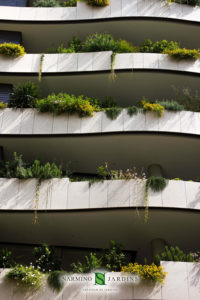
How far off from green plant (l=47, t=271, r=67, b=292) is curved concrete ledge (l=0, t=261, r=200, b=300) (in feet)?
0.39

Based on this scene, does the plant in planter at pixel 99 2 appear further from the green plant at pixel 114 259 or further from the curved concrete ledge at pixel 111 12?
the green plant at pixel 114 259

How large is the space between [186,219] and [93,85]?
747cm

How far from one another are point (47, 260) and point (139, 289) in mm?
3114

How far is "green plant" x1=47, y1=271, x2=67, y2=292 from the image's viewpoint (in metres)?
11.2

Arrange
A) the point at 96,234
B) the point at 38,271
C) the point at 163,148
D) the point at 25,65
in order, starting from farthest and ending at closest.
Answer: the point at 25,65 < the point at 163,148 < the point at 96,234 < the point at 38,271

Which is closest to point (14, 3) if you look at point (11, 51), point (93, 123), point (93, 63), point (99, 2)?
point (11, 51)

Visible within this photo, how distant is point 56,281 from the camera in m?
11.2

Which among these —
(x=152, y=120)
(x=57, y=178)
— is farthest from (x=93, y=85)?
(x=57, y=178)

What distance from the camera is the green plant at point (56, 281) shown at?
11188 millimetres

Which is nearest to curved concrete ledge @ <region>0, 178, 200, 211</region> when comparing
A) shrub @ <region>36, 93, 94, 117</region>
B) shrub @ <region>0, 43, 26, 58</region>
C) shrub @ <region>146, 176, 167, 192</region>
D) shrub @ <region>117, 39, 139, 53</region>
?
shrub @ <region>146, 176, 167, 192</region>

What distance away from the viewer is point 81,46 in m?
18.2

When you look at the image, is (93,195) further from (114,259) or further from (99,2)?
(99,2)

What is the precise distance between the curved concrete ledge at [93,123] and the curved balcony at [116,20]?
5.58 m

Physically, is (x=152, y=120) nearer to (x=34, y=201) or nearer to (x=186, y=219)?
(x=186, y=219)
